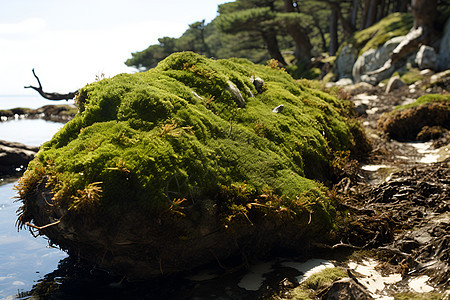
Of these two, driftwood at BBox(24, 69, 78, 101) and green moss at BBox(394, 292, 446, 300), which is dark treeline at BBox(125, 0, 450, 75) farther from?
green moss at BBox(394, 292, 446, 300)

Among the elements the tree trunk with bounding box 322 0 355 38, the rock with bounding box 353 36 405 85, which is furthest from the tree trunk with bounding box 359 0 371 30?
the rock with bounding box 353 36 405 85

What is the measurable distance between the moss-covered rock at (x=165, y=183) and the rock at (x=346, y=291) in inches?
44.2

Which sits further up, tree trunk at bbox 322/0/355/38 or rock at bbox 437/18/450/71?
tree trunk at bbox 322/0/355/38

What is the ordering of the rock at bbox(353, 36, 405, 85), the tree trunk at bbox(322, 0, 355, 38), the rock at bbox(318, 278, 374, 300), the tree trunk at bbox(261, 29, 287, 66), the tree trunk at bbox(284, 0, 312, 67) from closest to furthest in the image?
the rock at bbox(318, 278, 374, 300)
the rock at bbox(353, 36, 405, 85)
the tree trunk at bbox(322, 0, 355, 38)
the tree trunk at bbox(284, 0, 312, 67)
the tree trunk at bbox(261, 29, 287, 66)

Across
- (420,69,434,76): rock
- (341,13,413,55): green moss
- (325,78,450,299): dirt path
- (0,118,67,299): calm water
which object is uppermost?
(341,13,413,55): green moss

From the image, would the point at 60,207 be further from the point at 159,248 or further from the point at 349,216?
the point at 349,216

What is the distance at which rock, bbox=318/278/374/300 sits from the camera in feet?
13.3

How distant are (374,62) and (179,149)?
73.9ft

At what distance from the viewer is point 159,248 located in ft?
14.8

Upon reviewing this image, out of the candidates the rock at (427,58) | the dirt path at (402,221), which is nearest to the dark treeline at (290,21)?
the rock at (427,58)

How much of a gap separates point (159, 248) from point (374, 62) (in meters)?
23.3

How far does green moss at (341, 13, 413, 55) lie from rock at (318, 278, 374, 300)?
23484 millimetres

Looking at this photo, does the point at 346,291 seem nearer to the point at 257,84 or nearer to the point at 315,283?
the point at 315,283

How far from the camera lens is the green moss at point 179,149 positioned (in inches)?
176
